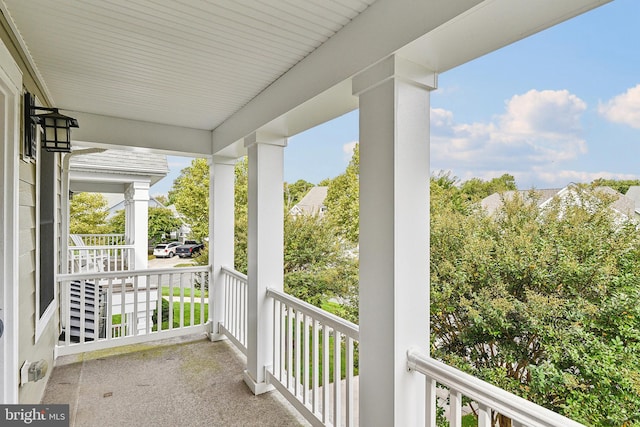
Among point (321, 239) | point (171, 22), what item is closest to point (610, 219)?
point (171, 22)

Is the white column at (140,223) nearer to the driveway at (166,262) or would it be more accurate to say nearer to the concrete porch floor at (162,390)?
the concrete porch floor at (162,390)

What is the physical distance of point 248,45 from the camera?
211 centimetres

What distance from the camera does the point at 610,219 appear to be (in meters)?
1.57

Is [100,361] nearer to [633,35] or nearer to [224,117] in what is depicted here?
[224,117]

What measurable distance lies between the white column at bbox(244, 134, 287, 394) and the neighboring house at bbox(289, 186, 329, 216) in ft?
4.32

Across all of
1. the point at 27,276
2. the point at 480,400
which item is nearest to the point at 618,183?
the point at 480,400

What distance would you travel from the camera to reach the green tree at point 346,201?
375cm

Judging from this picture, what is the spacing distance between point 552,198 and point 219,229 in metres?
3.56

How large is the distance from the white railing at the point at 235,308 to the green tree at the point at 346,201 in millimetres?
1268

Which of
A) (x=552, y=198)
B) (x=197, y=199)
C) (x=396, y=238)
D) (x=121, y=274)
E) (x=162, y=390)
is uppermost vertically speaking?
(x=197, y=199)

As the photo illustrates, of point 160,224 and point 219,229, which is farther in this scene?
point 160,224

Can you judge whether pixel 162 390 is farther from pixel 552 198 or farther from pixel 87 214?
pixel 87 214

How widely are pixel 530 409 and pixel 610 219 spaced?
988 millimetres

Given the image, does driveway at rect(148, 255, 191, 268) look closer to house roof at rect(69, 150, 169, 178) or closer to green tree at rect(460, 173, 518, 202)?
house roof at rect(69, 150, 169, 178)
